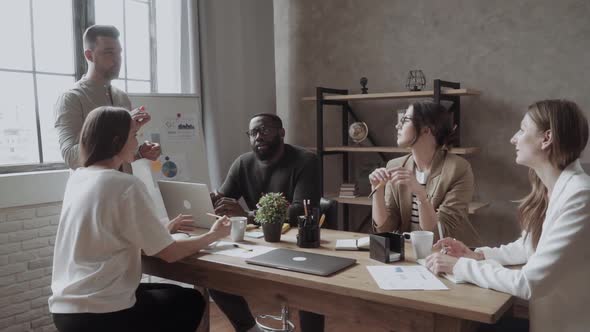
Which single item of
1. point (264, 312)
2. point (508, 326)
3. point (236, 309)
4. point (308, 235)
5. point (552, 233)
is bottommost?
point (264, 312)

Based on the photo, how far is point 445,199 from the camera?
2.26m

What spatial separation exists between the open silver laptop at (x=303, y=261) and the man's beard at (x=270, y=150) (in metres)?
1.06

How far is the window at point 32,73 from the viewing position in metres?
3.02

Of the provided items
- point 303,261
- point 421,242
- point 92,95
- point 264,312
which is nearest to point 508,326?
point 421,242

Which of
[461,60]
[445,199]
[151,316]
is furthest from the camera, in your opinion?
[461,60]

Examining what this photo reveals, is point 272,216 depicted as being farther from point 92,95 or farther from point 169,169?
Answer: point 169,169

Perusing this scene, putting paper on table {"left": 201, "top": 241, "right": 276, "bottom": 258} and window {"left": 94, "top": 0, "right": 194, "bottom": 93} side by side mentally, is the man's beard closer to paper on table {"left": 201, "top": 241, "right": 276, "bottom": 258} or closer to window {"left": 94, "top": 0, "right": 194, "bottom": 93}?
paper on table {"left": 201, "top": 241, "right": 276, "bottom": 258}

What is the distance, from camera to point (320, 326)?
239 cm

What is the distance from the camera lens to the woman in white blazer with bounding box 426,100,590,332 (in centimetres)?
135

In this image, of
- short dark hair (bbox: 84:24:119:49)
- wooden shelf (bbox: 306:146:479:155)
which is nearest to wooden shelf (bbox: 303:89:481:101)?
wooden shelf (bbox: 306:146:479:155)

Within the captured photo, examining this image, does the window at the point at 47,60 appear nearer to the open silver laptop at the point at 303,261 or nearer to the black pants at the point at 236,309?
the black pants at the point at 236,309

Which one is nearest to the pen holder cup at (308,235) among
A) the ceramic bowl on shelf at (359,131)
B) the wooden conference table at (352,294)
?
the wooden conference table at (352,294)

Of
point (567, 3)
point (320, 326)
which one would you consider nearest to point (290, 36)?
point (567, 3)

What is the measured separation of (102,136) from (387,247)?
1046 mm
